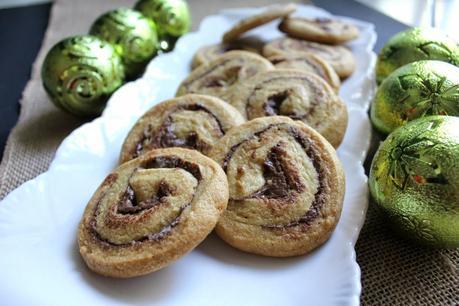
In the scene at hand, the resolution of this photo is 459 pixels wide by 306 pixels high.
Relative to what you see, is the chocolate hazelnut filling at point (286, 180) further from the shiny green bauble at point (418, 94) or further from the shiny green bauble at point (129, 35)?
the shiny green bauble at point (129, 35)

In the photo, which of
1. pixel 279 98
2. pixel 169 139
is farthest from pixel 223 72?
pixel 169 139

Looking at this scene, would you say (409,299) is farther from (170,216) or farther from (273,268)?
(170,216)

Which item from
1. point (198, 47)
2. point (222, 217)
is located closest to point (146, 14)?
point (198, 47)

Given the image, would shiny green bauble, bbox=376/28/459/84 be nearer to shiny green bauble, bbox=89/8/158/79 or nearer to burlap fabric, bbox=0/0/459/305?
burlap fabric, bbox=0/0/459/305

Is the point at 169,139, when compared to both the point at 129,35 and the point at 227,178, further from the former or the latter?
the point at 129,35

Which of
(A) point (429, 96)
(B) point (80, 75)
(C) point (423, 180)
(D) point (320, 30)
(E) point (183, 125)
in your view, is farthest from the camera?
(D) point (320, 30)
